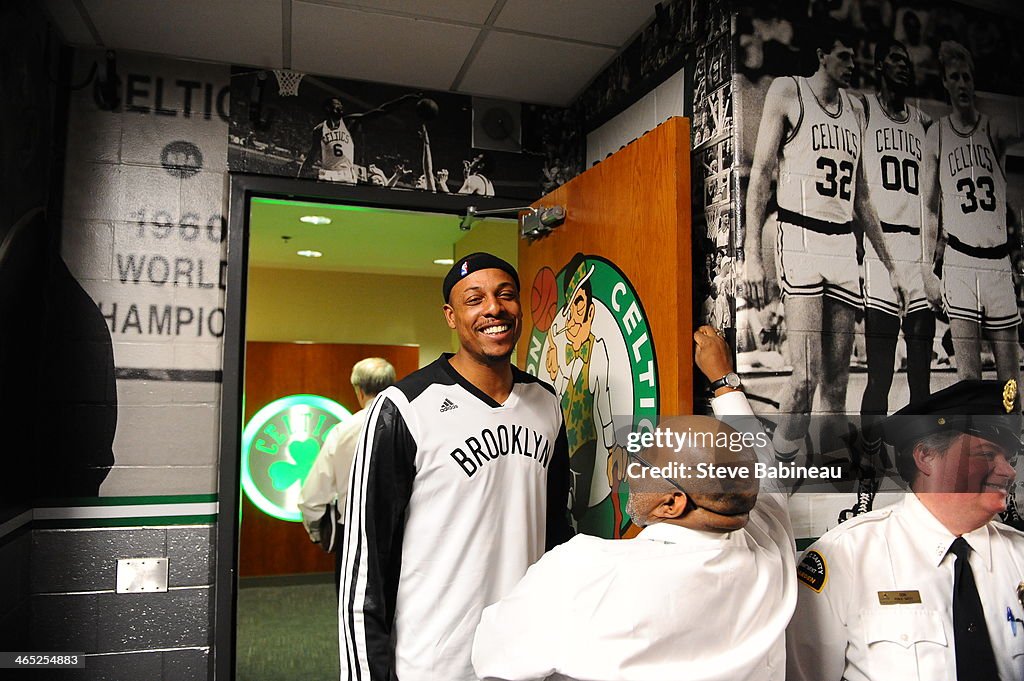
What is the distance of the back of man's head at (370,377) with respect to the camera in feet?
12.2

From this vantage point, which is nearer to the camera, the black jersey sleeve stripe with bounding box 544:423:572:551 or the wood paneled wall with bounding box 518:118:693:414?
the wood paneled wall with bounding box 518:118:693:414

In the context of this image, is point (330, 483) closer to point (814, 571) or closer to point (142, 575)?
point (142, 575)

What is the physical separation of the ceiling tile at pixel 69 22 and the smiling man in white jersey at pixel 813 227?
1.96 meters

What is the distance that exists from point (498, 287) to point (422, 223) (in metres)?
2.93

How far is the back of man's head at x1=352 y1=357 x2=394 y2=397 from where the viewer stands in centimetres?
371

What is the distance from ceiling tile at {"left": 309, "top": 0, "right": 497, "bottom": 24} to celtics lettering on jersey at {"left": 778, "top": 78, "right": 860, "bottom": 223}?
90cm

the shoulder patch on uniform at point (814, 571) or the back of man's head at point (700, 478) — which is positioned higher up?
the back of man's head at point (700, 478)

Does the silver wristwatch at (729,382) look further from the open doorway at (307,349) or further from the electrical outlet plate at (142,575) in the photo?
the open doorway at (307,349)

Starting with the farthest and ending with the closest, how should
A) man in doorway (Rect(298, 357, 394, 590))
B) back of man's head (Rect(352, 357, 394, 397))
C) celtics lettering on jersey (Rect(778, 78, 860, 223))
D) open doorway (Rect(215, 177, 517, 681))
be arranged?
open doorway (Rect(215, 177, 517, 681))
back of man's head (Rect(352, 357, 394, 397))
man in doorway (Rect(298, 357, 394, 590))
celtics lettering on jersey (Rect(778, 78, 860, 223))

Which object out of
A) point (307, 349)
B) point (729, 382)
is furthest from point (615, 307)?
point (307, 349)

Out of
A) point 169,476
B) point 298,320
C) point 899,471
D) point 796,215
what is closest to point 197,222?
point 169,476

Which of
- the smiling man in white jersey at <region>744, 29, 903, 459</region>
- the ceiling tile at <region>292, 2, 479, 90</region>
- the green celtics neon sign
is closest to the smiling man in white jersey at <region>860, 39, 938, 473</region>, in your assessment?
the smiling man in white jersey at <region>744, 29, 903, 459</region>

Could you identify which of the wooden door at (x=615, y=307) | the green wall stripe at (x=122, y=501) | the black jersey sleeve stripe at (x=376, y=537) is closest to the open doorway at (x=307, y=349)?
the wooden door at (x=615, y=307)

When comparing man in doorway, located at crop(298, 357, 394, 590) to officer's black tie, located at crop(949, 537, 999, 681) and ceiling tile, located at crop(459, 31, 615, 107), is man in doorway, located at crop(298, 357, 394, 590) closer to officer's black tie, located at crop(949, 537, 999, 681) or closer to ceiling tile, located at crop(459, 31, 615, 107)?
ceiling tile, located at crop(459, 31, 615, 107)
